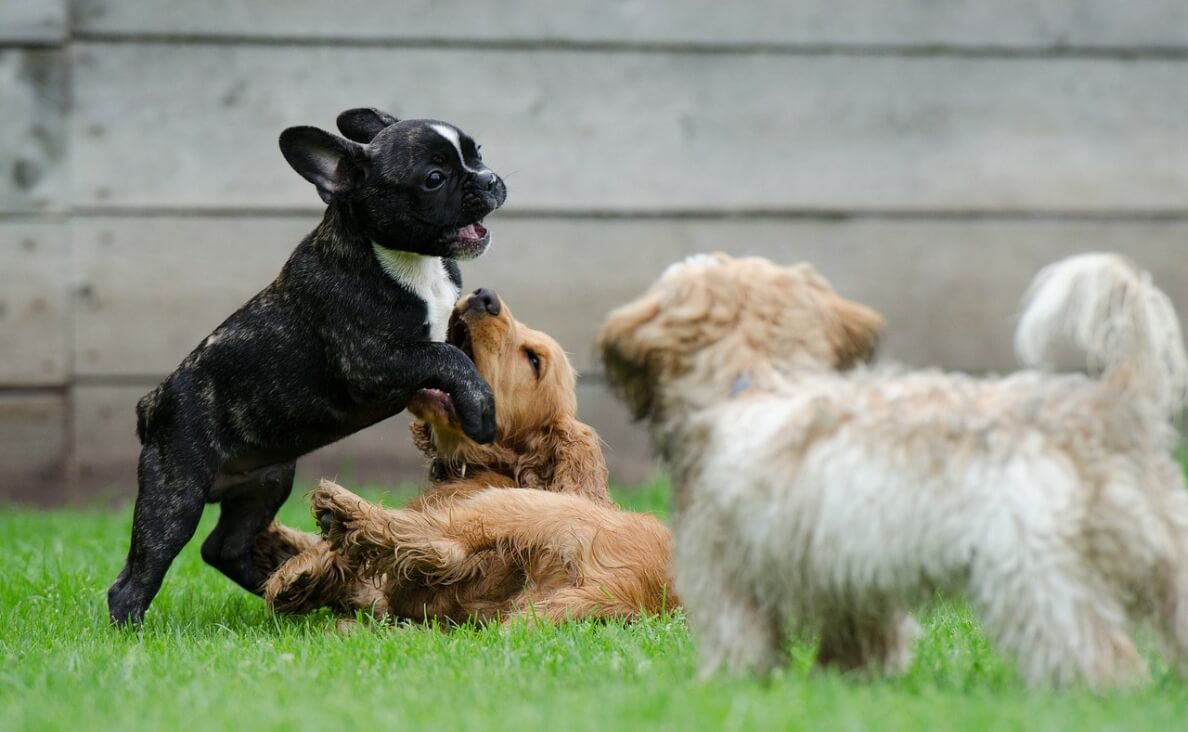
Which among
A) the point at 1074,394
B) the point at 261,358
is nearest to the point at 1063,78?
the point at 261,358

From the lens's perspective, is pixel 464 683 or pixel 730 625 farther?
pixel 464 683

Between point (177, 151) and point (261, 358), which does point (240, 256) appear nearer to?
point (177, 151)

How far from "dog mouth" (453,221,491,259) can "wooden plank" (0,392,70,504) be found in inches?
169

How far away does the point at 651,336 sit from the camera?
139 inches

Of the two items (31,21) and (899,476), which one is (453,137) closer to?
(899,476)

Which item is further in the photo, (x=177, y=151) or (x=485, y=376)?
(x=177, y=151)

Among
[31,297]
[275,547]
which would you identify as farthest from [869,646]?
[31,297]

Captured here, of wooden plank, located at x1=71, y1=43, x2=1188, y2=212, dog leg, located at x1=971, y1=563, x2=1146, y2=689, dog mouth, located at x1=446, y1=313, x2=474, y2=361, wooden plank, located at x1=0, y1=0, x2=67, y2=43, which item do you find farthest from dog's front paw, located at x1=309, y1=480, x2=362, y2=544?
wooden plank, located at x1=0, y1=0, x2=67, y2=43

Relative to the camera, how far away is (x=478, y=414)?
193 inches

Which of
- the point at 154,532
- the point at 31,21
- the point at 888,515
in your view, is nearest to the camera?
the point at 888,515

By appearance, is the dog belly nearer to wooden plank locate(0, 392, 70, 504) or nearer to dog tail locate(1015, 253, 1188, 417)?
dog tail locate(1015, 253, 1188, 417)

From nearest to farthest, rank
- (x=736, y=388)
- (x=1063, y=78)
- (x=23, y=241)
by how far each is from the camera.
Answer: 1. (x=736, y=388)
2. (x=23, y=241)
3. (x=1063, y=78)

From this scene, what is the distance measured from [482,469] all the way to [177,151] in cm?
393

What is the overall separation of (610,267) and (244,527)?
12.4 ft
